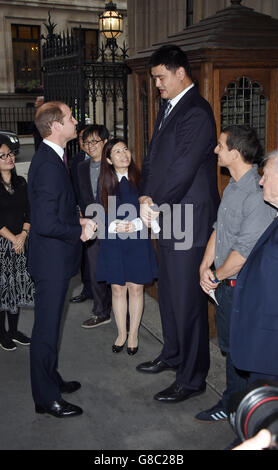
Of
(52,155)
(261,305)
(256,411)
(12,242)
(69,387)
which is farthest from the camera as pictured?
(12,242)

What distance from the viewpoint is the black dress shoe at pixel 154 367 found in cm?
430

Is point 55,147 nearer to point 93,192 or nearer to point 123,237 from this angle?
point 123,237

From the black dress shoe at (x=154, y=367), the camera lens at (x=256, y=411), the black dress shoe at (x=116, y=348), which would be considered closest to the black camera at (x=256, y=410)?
the camera lens at (x=256, y=411)

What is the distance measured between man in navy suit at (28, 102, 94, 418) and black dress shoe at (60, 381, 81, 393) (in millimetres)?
347

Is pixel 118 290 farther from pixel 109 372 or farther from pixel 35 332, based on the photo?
pixel 35 332

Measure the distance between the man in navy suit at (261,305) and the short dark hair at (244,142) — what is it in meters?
0.58

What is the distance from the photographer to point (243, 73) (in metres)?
4.19

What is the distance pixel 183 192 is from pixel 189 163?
0.21m

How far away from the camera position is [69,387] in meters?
4.03

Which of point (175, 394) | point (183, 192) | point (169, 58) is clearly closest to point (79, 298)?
point (175, 394)

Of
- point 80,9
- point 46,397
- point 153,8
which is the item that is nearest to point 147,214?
point 46,397

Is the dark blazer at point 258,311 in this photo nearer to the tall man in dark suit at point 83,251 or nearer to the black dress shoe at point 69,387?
the black dress shoe at point 69,387

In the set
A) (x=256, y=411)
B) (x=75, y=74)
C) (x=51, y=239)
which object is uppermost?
(x=75, y=74)

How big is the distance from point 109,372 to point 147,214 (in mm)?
1508
